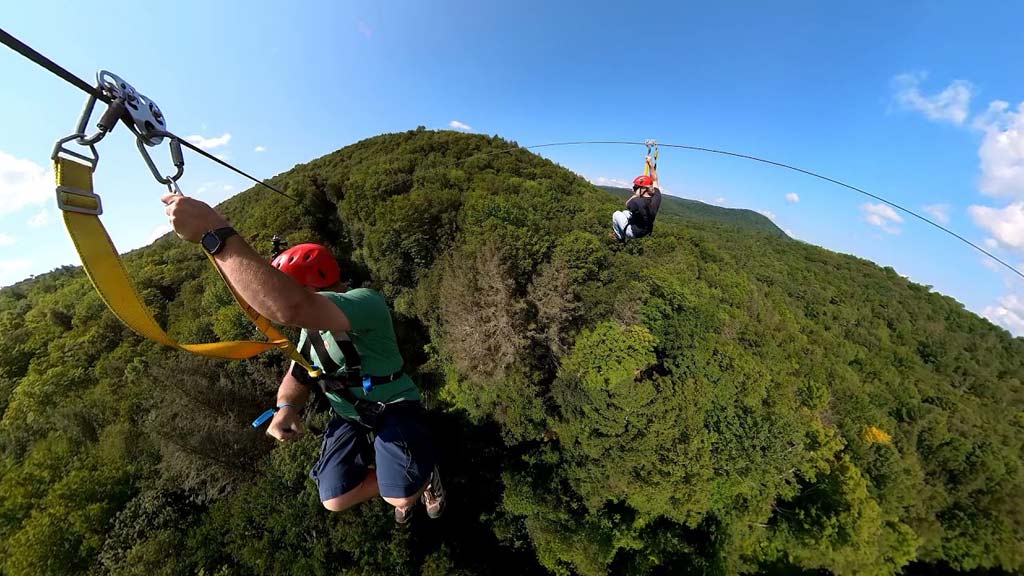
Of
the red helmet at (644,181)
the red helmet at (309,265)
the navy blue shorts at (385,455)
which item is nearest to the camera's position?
the red helmet at (309,265)

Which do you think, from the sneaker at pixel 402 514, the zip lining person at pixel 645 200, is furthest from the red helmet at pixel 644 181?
the sneaker at pixel 402 514

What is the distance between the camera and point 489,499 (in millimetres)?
19328

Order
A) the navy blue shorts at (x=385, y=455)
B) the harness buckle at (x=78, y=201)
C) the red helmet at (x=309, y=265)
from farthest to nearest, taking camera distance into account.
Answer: the navy blue shorts at (x=385, y=455), the red helmet at (x=309, y=265), the harness buckle at (x=78, y=201)

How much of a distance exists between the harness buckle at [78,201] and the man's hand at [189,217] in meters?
0.26

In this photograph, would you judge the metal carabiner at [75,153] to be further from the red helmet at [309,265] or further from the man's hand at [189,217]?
the red helmet at [309,265]

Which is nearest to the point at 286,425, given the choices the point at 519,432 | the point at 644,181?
the point at 644,181

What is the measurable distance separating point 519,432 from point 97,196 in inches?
793

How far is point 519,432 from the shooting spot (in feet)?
65.6

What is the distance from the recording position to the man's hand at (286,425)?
11.3ft

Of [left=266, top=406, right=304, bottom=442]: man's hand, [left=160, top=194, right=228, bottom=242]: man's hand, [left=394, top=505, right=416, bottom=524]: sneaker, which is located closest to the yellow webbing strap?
[left=160, top=194, right=228, bottom=242]: man's hand

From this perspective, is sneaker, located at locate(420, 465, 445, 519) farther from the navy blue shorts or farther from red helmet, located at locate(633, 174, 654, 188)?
red helmet, located at locate(633, 174, 654, 188)

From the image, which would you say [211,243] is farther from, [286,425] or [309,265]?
[286,425]

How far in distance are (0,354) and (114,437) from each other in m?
26.6

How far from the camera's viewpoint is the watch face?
190 cm
